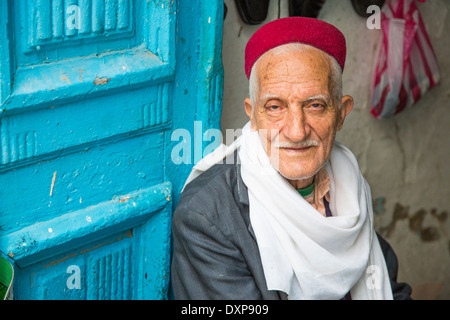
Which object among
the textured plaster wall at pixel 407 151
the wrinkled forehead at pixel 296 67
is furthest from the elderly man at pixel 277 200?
the textured plaster wall at pixel 407 151

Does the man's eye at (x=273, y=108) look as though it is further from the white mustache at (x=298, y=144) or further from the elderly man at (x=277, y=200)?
the white mustache at (x=298, y=144)

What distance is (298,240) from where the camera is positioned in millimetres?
2143

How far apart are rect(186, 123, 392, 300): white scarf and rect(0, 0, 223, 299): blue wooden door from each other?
0.34 metres

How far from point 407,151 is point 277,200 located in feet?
5.39

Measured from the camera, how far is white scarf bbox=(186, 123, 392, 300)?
2113 millimetres

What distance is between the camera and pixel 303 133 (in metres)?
2.04

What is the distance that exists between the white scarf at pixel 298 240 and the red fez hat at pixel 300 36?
329 mm

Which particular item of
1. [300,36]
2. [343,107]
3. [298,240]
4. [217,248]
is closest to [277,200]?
[298,240]

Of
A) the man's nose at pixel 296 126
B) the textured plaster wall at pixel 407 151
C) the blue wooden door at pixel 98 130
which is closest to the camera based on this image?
the blue wooden door at pixel 98 130

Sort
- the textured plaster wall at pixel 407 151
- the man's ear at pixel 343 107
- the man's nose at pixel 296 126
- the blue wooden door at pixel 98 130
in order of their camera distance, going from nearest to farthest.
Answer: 1. the blue wooden door at pixel 98 130
2. the man's nose at pixel 296 126
3. the man's ear at pixel 343 107
4. the textured plaster wall at pixel 407 151

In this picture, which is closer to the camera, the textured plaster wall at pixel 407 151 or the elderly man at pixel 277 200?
the elderly man at pixel 277 200

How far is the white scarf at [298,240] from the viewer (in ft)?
6.93
